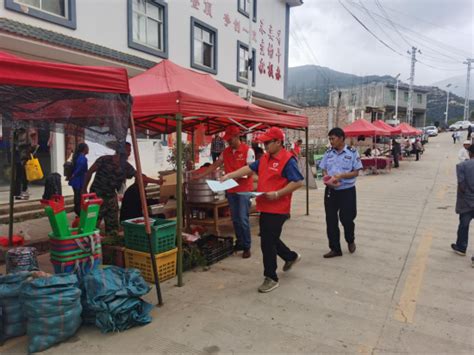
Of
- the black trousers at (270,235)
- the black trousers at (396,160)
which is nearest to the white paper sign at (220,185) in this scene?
the black trousers at (270,235)

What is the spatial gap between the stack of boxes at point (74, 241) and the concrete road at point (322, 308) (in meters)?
0.65

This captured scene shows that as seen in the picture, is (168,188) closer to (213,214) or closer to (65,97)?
(213,214)

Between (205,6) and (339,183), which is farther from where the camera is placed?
(205,6)

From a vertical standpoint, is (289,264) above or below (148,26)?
below

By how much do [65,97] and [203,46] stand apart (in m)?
12.3

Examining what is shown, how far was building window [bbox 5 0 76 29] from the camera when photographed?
26.8 ft

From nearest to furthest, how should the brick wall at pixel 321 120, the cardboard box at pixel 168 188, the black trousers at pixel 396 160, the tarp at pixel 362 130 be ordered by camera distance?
the cardboard box at pixel 168 188
the tarp at pixel 362 130
the black trousers at pixel 396 160
the brick wall at pixel 321 120

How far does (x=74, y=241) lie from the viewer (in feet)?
11.6

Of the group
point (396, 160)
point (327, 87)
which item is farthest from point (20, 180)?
point (327, 87)

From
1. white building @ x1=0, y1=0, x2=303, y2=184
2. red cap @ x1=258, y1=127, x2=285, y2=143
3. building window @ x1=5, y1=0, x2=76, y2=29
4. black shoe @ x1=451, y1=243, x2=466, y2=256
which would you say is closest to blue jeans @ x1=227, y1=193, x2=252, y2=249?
red cap @ x1=258, y1=127, x2=285, y2=143

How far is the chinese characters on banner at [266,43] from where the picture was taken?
671 inches

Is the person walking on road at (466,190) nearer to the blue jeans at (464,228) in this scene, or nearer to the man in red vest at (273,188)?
the blue jeans at (464,228)

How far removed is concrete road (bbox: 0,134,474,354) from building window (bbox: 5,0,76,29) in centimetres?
736

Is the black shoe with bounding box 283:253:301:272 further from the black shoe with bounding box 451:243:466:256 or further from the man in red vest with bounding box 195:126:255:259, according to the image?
the black shoe with bounding box 451:243:466:256
